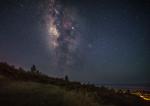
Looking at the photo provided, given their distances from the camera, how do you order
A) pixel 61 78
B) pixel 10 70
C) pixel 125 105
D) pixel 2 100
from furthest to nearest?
pixel 61 78
pixel 10 70
pixel 125 105
pixel 2 100

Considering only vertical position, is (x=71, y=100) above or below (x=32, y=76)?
below

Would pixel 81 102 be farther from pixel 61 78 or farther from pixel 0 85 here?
pixel 61 78

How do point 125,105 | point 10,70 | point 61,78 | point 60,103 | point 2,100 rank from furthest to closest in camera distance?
1. point 61,78
2. point 10,70
3. point 125,105
4. point 60,103
5. point 2,100

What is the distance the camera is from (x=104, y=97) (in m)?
23.8

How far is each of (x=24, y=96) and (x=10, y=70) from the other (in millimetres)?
11935

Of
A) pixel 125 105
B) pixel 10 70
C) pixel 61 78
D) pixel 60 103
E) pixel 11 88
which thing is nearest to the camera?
pixel 60 103

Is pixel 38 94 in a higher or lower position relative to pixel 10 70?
lower

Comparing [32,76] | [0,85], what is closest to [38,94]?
[0,85]

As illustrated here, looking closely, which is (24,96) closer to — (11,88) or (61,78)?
(11,88)

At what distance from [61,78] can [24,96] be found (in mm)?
16485

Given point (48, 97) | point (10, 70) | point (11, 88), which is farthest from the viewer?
point (10, 70)

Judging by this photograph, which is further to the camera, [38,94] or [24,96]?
[38,94]

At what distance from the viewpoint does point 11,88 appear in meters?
17.8

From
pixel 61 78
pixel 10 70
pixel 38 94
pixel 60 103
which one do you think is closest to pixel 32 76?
pixel 10 70
